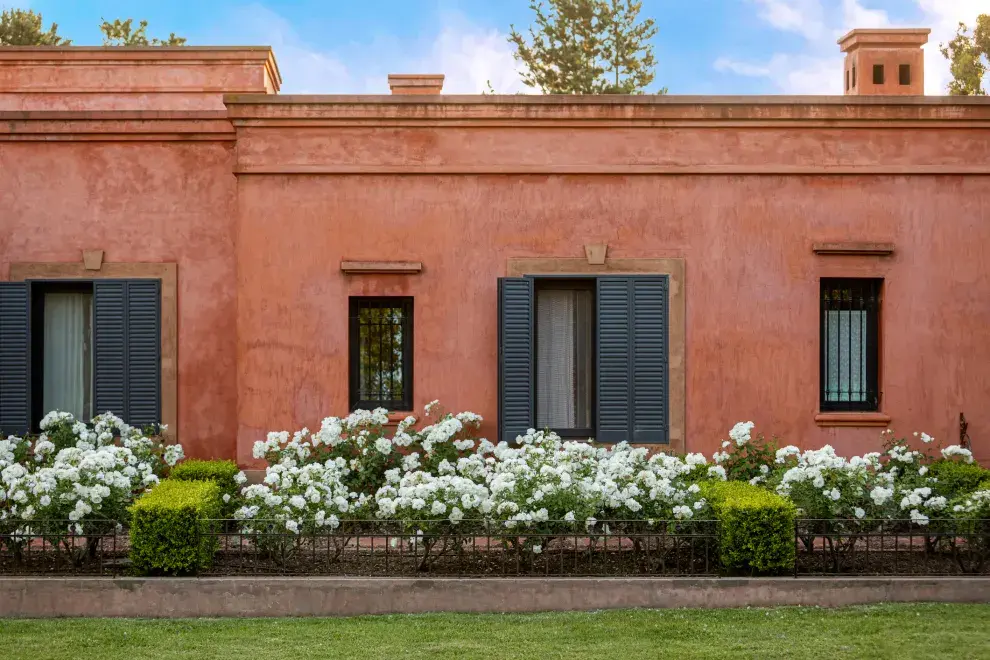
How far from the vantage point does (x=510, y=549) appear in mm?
8164

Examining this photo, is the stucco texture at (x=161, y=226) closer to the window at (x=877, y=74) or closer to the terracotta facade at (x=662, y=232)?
the terracotta facade at (x=662, y=232)

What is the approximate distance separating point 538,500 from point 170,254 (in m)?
5.78

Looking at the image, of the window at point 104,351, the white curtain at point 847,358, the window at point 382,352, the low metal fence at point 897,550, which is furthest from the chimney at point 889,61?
the window at point 104,351

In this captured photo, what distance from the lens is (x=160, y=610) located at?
756 cm

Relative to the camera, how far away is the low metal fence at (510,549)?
7.99 meters

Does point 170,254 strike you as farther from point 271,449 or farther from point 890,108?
point 890,108

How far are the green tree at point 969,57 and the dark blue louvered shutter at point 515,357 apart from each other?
25859 millimetres

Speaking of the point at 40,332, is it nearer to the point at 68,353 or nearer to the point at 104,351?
the point at 68,353

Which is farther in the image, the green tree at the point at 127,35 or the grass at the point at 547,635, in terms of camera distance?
the green tree at the point at 127,35

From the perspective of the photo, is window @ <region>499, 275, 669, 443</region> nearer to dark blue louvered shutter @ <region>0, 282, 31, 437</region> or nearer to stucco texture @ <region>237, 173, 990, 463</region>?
stucco texture @ <region>237, 173, 990, 463</region>

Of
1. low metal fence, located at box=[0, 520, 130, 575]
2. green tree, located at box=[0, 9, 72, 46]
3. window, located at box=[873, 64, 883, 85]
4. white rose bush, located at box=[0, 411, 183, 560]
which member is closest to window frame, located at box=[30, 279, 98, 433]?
white rose bush, located at box=[0, 411, 183, 560]

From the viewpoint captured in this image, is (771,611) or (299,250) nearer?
(771,611)

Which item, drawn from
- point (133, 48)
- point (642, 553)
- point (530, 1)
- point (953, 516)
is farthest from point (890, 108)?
point (530, 1)

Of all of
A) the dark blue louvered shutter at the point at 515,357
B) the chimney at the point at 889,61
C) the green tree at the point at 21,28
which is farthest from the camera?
the green tree at the point at 21,28
